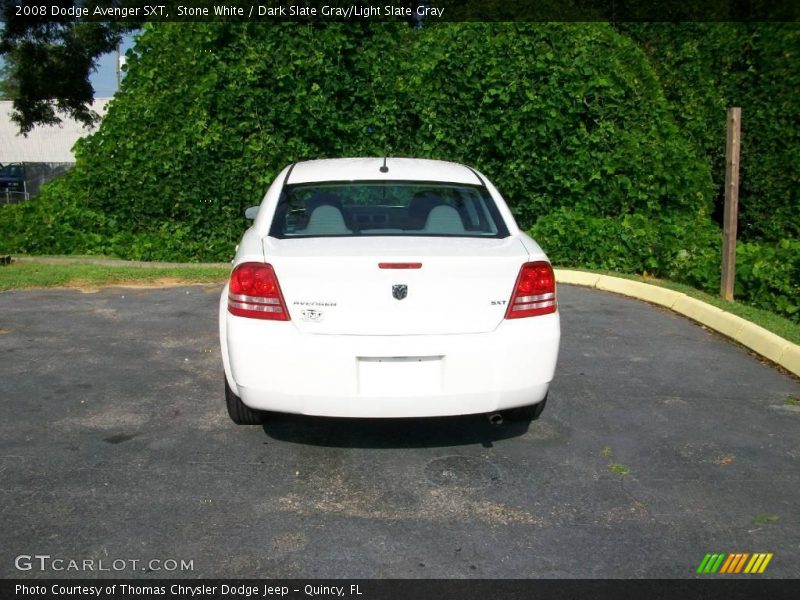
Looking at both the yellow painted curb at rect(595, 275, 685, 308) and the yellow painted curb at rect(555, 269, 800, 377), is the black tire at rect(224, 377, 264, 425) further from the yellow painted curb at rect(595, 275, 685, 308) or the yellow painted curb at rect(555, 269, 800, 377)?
the yellow painted curb at rect(595, 275, 685, 308)

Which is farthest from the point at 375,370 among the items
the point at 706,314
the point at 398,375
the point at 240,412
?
the point at 706,314

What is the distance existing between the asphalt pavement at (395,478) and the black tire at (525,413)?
0.12 metres

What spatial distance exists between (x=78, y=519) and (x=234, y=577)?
0.94 meters

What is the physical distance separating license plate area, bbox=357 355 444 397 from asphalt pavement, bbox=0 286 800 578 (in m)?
0.48

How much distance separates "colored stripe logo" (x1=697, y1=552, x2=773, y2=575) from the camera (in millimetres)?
3408

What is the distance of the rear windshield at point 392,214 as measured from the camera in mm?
4996

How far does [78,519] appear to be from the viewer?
3785mm

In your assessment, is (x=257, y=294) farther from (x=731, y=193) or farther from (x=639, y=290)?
(x=639, y=290)

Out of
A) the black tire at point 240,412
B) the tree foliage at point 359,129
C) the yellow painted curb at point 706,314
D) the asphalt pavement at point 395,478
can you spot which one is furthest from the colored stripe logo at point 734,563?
the tree foliage at point 359,129

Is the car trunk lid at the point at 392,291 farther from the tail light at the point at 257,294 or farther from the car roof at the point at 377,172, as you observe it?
the car roof at the point at 377,172

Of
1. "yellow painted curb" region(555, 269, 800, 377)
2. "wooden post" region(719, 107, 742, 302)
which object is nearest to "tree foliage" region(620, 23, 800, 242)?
"yellow painted curb" region(555, 269, 800, 377)

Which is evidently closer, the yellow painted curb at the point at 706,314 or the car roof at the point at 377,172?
the car roof at the point at 377,172
